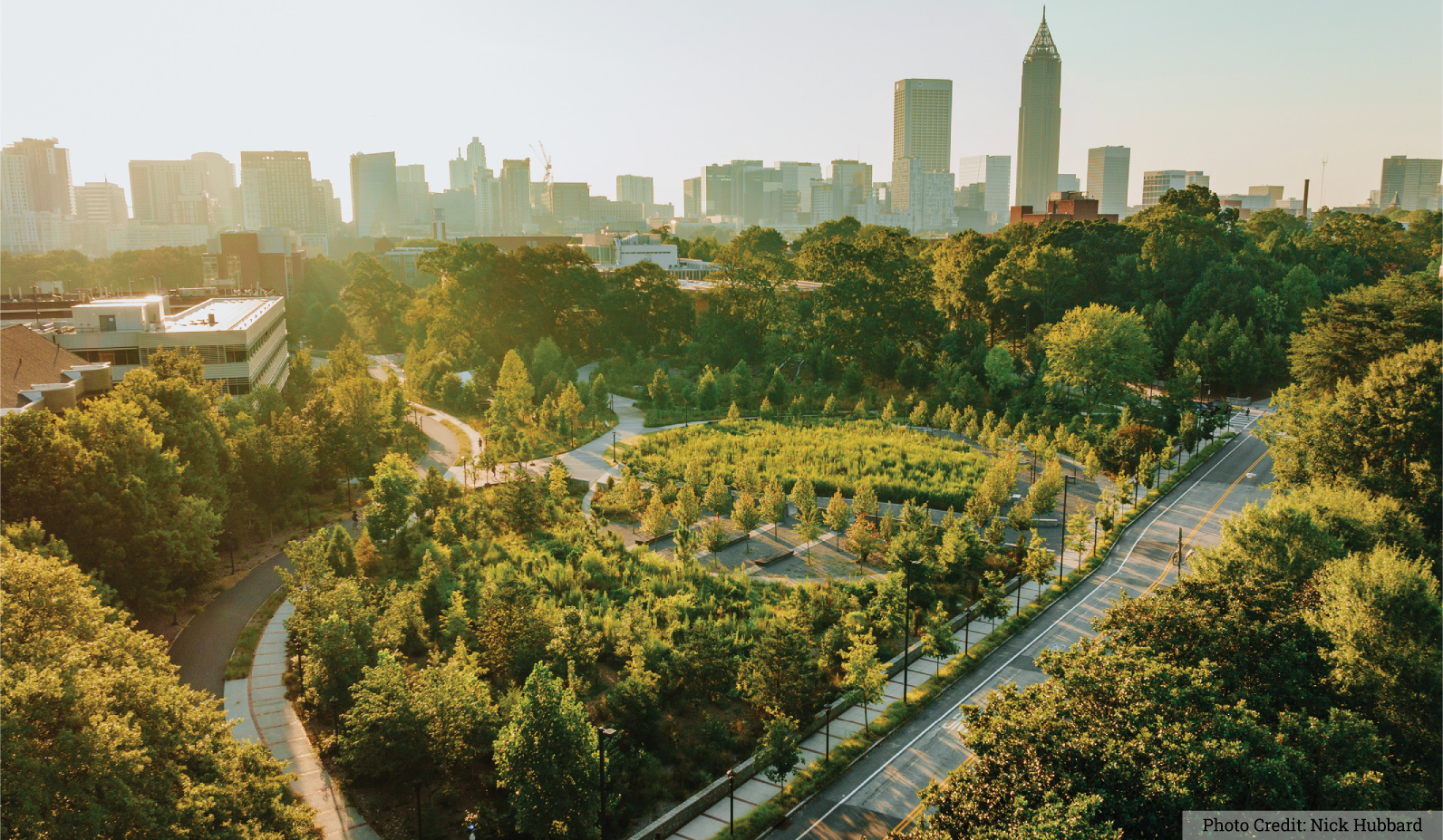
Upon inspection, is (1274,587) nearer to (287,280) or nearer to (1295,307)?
(1295,307)

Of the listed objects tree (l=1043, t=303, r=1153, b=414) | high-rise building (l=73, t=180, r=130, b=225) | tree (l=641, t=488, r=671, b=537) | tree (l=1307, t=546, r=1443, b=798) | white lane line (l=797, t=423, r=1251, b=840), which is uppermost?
high-rise building (l=73, t=180, r=130, b=225)

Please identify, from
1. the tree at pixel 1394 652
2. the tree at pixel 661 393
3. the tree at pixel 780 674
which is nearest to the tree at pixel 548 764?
the tree at pixel 780 674

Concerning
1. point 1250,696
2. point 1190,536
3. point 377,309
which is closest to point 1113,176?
point 377,309

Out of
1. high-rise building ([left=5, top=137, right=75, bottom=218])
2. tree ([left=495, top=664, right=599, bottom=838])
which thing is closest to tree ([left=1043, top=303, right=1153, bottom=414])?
tree ([left=495, top=664, right=599, bottom=838])

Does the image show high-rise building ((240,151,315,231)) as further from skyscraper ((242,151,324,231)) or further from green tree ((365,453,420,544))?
green tree ((365,453,420,544))

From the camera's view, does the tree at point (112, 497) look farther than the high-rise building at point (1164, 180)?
No

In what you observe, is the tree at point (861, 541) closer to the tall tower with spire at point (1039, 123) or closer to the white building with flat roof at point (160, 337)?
the white building with flat roof at point (160, 337)

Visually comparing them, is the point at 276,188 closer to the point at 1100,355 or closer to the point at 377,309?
the point at 377,309
